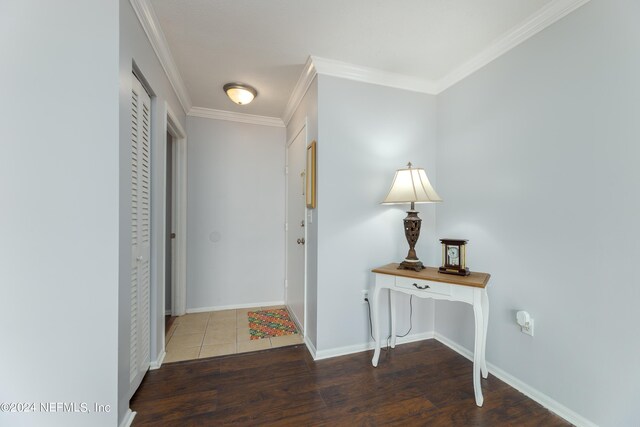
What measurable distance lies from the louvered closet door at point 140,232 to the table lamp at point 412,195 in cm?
170

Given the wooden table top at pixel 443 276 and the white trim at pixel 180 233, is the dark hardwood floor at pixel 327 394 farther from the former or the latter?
the white trim at pixel 180 233

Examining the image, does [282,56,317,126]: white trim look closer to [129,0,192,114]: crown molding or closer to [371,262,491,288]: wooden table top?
[129,0,192,114]: crown molding

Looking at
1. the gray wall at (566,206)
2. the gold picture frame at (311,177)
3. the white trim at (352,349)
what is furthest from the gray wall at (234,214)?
the gray wall at (566,206)

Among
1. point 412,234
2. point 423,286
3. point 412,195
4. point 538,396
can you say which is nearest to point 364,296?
point 423,286

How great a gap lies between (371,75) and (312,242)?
A: 1.55 metres

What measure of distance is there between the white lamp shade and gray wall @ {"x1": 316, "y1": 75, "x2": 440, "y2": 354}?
275 mm

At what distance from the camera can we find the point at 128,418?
4.55 feet

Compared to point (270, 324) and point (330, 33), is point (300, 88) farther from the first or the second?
point (270, 324)

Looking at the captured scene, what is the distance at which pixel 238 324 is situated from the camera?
271 cm

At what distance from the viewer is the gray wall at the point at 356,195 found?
6.77 feet
